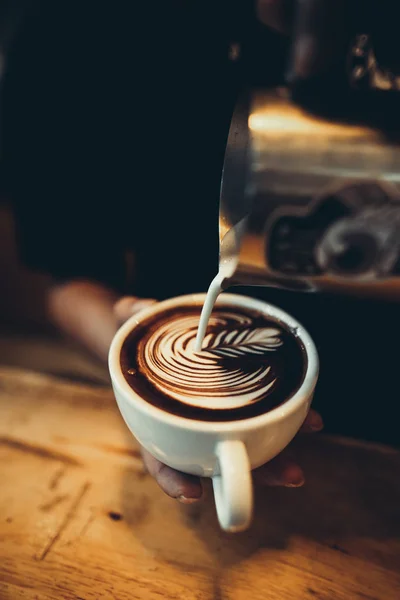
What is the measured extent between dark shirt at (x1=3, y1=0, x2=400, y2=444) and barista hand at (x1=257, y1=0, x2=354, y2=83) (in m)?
0.34

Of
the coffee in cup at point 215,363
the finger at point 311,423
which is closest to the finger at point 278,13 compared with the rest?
the coffee in cup at point 215,363

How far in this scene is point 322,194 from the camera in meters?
0.53

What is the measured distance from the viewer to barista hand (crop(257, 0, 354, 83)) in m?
0.54

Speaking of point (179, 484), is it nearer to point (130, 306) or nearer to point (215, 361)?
point (215, 361)

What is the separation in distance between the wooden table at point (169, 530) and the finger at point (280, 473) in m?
0.05

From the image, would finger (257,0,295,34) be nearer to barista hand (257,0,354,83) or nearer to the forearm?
barista hand (257,0,354,83)

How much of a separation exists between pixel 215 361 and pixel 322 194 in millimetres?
257

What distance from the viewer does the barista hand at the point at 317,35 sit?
1.78ft

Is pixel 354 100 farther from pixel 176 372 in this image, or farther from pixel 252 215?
pixel 176 372

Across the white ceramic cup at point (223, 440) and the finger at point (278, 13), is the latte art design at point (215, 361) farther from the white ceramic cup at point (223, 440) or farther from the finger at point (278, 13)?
the finger at point (278, 13)

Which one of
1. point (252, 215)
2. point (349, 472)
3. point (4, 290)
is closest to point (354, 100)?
point (252, 215)

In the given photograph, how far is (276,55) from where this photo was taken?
34.9 inches

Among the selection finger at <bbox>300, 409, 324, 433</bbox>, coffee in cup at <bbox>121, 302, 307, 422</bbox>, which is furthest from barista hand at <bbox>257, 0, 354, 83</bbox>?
finger at <bbox>300, 409, 324, 433</bbox>

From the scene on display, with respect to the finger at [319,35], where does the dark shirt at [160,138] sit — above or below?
below
